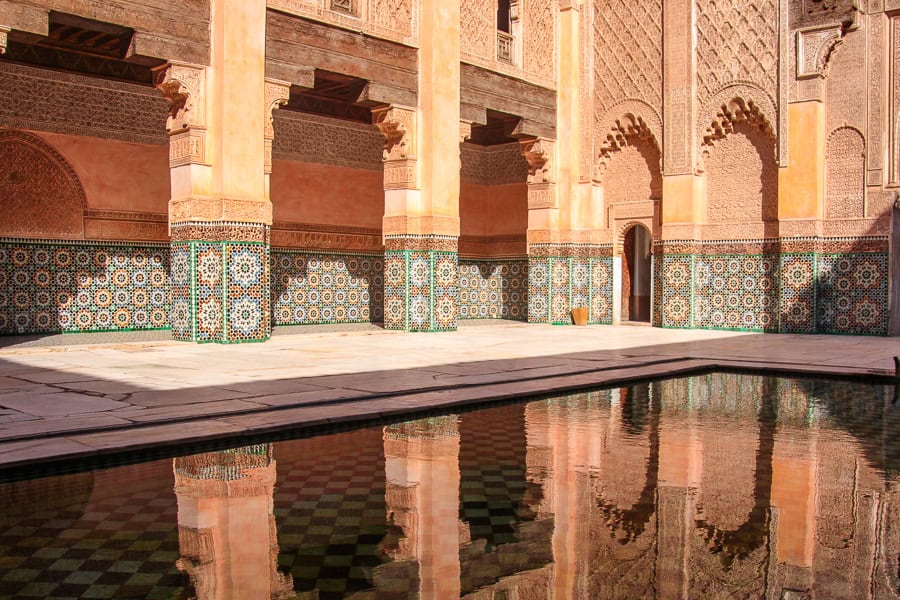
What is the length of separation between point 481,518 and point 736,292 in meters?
9.61

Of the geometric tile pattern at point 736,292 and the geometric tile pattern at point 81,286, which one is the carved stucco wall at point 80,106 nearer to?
the geometric tile pattern at point 81,286

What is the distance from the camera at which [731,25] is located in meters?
11.4

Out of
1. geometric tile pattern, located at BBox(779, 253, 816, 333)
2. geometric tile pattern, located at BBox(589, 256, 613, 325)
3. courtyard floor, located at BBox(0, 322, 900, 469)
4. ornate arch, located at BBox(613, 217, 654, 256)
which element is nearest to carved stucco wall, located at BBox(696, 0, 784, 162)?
ornate arch, located at BBox(613, 217, 654, 256)

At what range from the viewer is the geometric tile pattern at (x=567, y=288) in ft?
41.4

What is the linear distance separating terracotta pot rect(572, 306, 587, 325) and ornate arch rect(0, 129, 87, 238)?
21.9ft

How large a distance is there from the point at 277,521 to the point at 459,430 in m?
1.60

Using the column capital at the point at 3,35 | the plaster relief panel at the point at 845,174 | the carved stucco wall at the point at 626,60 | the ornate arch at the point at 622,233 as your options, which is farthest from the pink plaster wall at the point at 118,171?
the plaster relief panel at the point at 845,174

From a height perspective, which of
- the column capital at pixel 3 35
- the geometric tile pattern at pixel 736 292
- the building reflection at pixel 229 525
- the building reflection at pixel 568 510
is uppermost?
the column capital at pixel 3 35

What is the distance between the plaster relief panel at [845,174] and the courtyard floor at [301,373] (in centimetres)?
163

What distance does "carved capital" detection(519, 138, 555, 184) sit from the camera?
40.5ft

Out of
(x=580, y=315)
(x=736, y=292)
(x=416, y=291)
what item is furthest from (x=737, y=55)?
(x=416, y=291)

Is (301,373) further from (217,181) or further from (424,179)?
(424,179)

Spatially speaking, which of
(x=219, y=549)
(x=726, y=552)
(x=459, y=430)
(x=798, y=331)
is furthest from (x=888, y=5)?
(x=219, y=549)

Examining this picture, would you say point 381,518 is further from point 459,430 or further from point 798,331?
point 798,331
